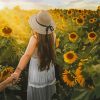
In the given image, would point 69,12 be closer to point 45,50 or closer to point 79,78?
point 45,50

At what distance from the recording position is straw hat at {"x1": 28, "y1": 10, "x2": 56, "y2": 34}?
327 centimetres

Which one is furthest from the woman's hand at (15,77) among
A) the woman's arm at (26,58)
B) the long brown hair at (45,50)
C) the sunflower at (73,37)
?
the sunflower at (73,37)

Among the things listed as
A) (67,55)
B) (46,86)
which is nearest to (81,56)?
(67,55)

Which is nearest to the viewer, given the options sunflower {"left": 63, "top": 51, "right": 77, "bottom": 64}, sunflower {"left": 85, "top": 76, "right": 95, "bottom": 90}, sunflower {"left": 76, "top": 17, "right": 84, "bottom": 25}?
sunflower {"left": 85, "top": 76, "right": 95, "bottom": 90}

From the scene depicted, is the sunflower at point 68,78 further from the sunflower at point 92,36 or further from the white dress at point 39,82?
the sunflower at point 92,36

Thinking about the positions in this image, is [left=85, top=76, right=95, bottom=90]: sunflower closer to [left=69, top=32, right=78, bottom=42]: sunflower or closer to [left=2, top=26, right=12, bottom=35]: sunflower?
[left=69, top=32, right=78, bottom=42]: sunflower

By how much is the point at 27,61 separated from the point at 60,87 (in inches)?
11.0

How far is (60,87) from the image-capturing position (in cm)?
326

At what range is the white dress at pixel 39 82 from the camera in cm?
326

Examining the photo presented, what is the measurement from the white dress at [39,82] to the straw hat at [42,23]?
174 mm

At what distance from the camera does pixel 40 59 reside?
326 centimetres

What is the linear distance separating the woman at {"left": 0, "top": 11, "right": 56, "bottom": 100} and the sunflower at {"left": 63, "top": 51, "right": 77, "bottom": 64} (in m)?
0.09

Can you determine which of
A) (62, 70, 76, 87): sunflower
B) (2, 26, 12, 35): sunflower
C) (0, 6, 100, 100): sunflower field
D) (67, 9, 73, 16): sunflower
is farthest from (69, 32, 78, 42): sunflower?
(2, 26, 12, 35): sunflower

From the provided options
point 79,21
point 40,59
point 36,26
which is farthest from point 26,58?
point 79,21
